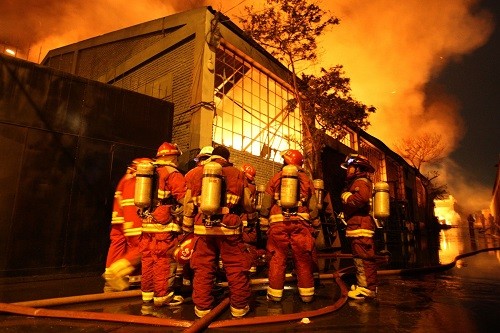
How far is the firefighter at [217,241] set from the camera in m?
3.51

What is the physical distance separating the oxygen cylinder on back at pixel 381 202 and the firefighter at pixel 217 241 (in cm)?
232

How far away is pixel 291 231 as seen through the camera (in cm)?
432

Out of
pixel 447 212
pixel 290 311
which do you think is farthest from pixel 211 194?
pixel 447 212

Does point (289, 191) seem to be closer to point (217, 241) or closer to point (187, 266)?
point (217, 241)

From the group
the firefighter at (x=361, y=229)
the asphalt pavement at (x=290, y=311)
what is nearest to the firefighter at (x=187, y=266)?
the asphalt pavement at (x=290, y=311)

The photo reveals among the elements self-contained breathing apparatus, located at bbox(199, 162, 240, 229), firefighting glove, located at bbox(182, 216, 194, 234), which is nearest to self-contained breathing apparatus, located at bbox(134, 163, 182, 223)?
firefighting glove, located at bbox(182, 216, 194, 234)

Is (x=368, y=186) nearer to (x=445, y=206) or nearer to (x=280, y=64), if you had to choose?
(x=280, y=64)

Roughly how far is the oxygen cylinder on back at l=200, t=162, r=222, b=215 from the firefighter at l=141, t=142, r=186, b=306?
2.98 ft

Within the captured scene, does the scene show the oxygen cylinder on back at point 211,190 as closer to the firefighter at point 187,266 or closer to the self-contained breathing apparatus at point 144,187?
the self-contained breathing apparatus at point 144,187

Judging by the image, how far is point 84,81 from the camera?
7086 mm

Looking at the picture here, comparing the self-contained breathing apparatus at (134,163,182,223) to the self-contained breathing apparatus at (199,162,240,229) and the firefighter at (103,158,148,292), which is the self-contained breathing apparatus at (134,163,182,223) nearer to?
the firefighter at (103,158,148,292)

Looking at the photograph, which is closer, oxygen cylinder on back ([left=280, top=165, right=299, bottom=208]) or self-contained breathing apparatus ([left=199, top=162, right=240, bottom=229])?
self-contained breathing apparatus ([left=199, top=162, right=240, bottom=229])

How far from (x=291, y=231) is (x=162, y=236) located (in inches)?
70.3

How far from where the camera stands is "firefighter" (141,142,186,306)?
13.3ft
